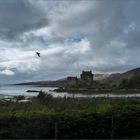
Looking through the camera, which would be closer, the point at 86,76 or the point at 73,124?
the point at 73,124

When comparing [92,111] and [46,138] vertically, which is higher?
[92,111]

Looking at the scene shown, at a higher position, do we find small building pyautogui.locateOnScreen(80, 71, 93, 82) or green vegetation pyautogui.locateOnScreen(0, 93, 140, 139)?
small building pyautogui.locateOnScreen(80, 71, 93, 82)

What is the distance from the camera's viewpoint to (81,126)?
19.9 m

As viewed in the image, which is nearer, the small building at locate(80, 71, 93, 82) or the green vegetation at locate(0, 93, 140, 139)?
the green vegetation at locate(0, 93, 140, 139)

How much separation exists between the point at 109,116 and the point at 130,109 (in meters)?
2.11

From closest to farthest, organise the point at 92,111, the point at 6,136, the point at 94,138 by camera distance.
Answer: the point at 6,136 < the point at 94,138 < the point at 92,111

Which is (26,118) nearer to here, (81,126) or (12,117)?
(12,117)

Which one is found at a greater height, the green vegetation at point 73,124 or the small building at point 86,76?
the small building at point 86,76

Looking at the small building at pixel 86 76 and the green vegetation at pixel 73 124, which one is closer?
the green vegetation at pixel 73 124

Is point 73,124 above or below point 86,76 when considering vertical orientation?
below

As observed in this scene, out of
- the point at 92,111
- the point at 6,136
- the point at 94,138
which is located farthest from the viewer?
the point at 92,111

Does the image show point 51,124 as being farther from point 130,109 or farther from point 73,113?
point 130,109

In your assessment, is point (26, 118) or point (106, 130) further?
point (106, 130)

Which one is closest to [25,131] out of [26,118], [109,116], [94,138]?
[26,118]
